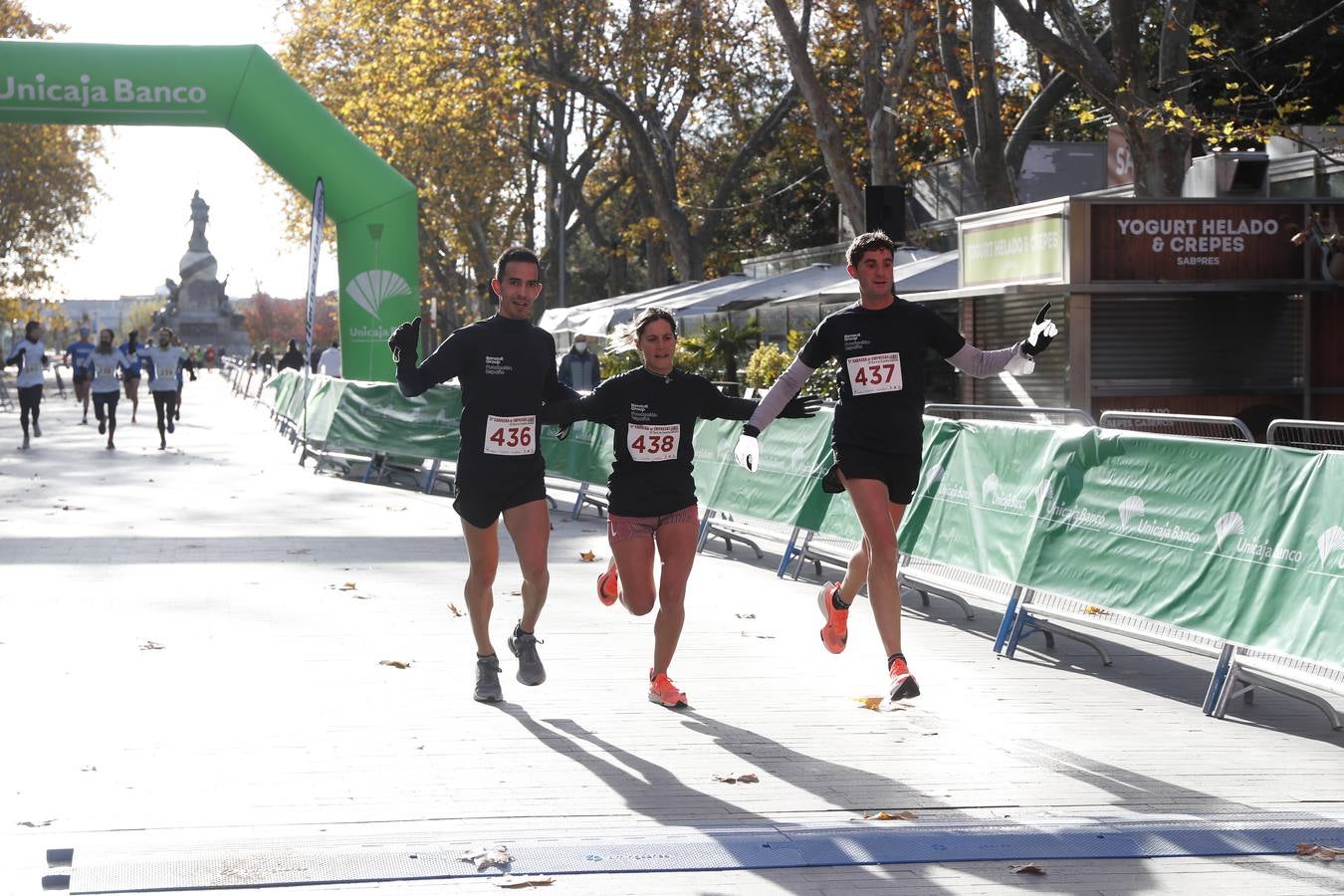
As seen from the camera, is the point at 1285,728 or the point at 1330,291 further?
the point at 1330,291

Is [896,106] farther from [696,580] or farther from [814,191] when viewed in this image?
[814,191]

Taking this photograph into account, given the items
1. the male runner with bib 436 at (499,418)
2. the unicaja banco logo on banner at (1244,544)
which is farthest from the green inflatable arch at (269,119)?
the unicaja banco logo on banner at (1244,544)

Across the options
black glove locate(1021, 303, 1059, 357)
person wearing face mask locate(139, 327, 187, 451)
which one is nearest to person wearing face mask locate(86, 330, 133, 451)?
person wearing face mask locate(139, 327, 187, 451)

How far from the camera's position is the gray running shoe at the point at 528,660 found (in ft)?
26.3

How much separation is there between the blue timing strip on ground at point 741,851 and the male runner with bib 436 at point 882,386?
6.59 feet

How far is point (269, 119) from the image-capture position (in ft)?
76.1

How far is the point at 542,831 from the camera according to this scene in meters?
5.72

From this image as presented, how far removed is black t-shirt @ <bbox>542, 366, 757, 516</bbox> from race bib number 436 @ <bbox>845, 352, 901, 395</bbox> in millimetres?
678

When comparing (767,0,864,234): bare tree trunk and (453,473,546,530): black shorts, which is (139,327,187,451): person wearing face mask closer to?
(767,0,864,234): bare tree trunk

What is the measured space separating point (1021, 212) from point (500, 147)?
98.0ft

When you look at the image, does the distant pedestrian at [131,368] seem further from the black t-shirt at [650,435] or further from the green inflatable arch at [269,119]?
the black t-shirt at [650,435]

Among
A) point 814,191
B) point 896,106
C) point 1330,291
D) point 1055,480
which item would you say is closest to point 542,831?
point 1055,480

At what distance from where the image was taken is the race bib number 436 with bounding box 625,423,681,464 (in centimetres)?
767

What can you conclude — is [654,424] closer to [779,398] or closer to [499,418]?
[499,418]
